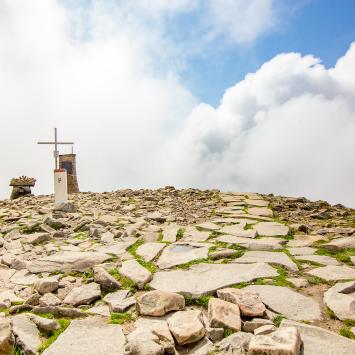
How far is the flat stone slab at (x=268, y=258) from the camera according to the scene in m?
5.03

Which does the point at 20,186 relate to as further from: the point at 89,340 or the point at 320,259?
the point at 89,340

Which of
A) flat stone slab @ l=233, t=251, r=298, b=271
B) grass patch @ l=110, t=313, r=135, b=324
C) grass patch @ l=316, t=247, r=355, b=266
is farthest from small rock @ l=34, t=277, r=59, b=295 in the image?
grass patch @ l=316, t=247, r=355, b=266

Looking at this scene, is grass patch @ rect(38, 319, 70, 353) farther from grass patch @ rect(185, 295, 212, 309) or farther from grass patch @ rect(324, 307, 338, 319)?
grass patch @ rect(324, 307, 338, 319)

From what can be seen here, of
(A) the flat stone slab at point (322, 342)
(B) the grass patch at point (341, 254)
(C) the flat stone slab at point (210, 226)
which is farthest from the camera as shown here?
(C) the flat stone slab at point (210, 226)

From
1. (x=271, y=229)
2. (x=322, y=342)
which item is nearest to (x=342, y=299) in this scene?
(x=322, y=342)

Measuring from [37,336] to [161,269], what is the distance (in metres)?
2.09

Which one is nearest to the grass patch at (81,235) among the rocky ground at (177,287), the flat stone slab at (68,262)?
the rocky ground at (177,287)

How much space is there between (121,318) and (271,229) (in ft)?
15.7

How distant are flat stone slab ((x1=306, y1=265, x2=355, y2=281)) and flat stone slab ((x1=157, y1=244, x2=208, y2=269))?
163cm

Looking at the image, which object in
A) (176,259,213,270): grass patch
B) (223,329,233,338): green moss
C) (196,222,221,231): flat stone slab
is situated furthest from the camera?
(196,222,221,231): flat stone slab

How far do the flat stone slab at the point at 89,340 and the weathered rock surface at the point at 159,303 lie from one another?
0.32 meters

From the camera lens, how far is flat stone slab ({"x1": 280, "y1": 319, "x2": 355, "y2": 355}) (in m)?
2.80

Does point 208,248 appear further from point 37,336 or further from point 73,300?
point 37,336

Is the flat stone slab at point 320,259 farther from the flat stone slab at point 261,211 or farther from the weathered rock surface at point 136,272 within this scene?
the flat stone slab at point 261,211
